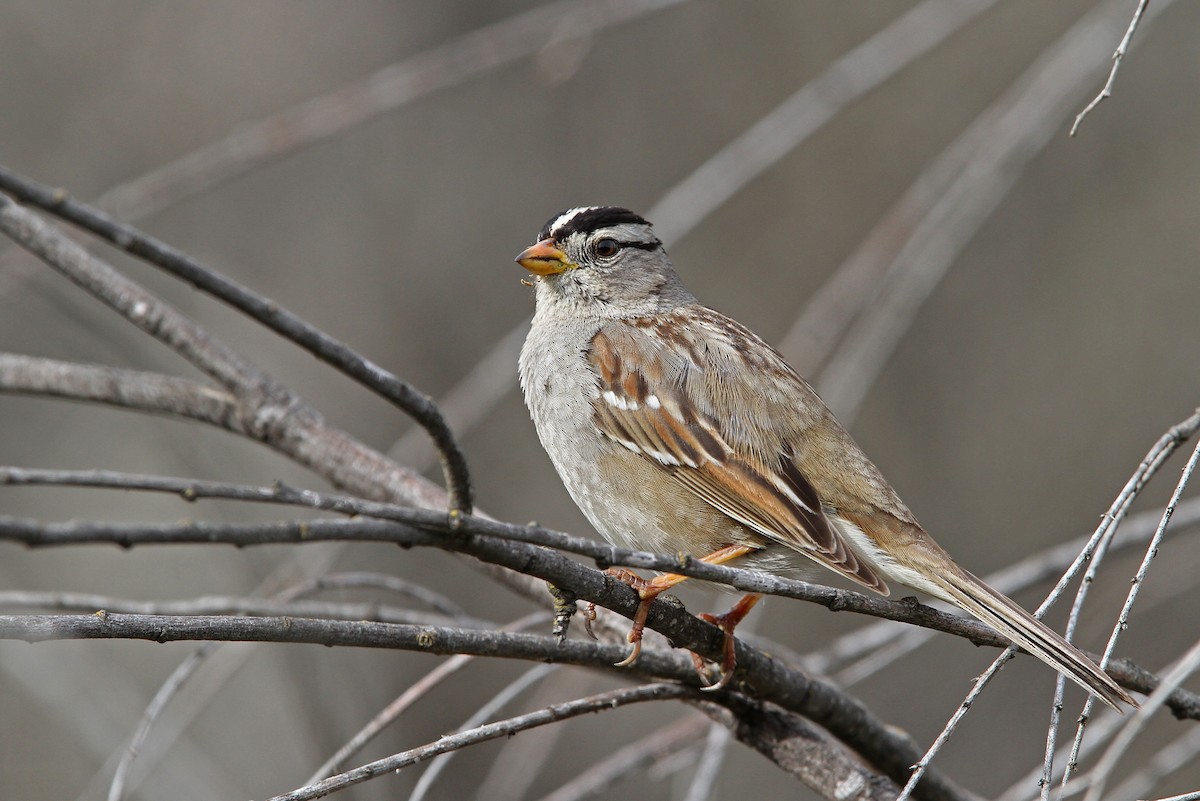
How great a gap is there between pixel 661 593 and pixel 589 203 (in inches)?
182

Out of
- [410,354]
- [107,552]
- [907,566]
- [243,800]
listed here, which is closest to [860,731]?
[907,566]

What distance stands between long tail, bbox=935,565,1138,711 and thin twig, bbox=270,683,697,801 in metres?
0.79

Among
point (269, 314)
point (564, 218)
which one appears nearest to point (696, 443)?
point (564, 218)

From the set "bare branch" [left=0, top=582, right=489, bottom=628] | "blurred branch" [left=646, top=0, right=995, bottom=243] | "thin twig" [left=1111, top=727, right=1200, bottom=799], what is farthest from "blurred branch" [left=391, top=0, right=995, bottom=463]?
"thin twig" [left=1111, top=727, right=1200, bottom=799]

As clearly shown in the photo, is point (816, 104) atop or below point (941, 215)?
atop

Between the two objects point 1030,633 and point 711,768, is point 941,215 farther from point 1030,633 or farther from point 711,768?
point 711,768

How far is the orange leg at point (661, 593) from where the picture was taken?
8.30 ft

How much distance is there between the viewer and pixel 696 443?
3.50 m

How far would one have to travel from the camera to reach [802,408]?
11.6ft

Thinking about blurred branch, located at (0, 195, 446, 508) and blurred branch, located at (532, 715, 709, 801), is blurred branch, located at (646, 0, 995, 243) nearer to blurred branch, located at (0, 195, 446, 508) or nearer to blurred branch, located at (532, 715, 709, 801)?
blurred branch, located at (0, 195, 446, 508)

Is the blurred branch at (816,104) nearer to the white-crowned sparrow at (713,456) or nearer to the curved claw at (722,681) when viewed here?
the white-crowned sparrow at (713,456)

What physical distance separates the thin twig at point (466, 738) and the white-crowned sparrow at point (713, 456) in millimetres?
320

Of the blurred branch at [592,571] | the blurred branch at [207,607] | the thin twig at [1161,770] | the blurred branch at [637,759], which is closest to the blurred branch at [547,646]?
the blurred branch at [592,571]

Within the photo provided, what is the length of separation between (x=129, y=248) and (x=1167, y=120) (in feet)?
21.6
